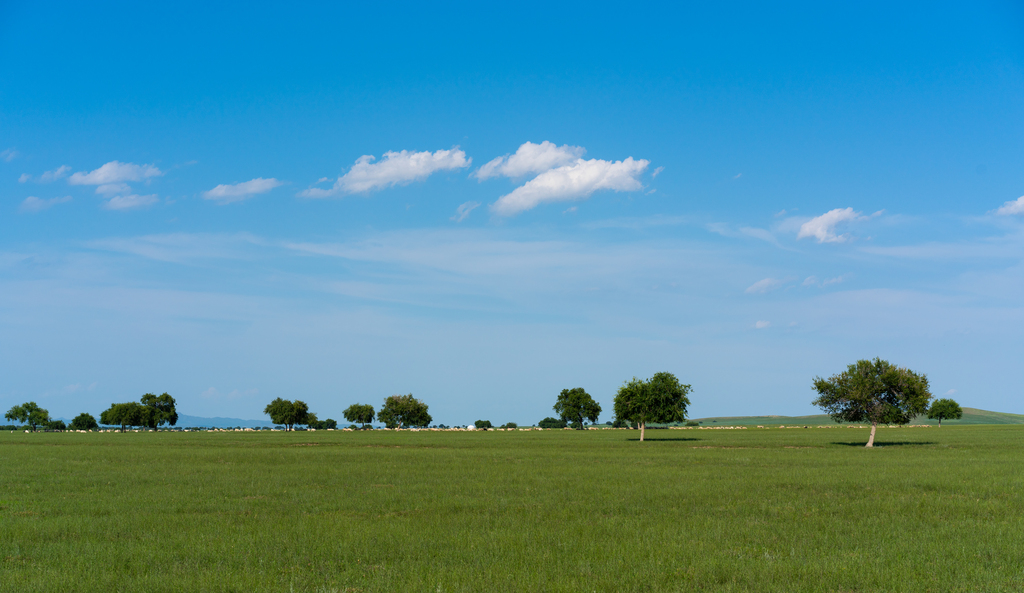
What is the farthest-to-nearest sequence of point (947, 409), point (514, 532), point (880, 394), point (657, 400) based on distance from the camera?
point (947, 409), point (657, 400), point (880, 394), point (514, 532)

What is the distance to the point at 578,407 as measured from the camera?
19512 centimetres

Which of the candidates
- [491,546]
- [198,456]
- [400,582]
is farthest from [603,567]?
[198,456]

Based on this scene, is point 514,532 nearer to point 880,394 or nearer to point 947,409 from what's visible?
point 880,394

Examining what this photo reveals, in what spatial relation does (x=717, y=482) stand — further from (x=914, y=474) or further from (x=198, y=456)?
(x=198, y=456)

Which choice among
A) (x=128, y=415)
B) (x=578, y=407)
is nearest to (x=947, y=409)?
(x=578, y=407)

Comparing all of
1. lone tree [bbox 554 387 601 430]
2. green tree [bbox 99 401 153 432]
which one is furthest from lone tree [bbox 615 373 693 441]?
green tree [bbox 99 401 153 432]

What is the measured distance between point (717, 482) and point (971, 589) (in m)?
18.9

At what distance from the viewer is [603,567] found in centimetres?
1491

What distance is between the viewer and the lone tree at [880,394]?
6794cm

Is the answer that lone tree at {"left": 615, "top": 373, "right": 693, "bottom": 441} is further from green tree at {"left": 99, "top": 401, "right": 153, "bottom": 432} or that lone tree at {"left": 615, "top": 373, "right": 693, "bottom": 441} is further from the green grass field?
green tree at {"left": 99, "top": 401, "right": 153, "bottom": 432}

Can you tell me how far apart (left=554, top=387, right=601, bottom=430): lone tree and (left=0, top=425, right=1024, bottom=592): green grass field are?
160m

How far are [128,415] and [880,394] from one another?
196849mm

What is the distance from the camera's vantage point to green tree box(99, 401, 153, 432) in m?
195

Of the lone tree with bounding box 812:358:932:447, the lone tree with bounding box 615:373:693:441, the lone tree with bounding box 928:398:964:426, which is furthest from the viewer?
the lone tree with bounding box 928:398:964:426
